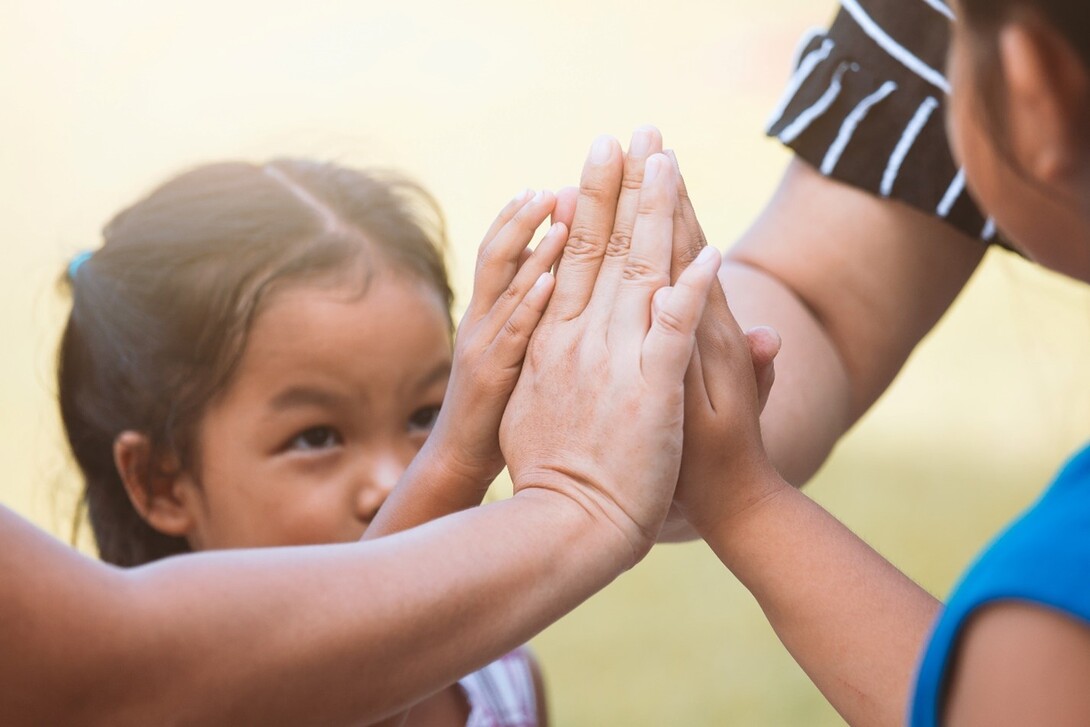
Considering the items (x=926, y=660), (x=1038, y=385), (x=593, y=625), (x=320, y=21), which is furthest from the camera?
(x=320, y=21)

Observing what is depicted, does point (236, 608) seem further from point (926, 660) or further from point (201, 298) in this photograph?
point (201, 298)

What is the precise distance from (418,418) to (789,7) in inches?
258

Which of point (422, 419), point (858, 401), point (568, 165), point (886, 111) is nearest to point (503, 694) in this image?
point (422, 419)

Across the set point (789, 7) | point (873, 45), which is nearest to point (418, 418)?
→ point (873, 45)

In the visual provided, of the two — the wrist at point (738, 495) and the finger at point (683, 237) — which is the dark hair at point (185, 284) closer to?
the finger at point (683, 237)

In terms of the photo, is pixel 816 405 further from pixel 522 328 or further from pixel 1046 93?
pixel 1046 93

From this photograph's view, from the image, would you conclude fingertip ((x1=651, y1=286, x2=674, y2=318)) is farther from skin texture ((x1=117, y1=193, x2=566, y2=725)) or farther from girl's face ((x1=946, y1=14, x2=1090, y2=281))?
skin texture ((x1=117, y1=193, x2=566, y2=725))

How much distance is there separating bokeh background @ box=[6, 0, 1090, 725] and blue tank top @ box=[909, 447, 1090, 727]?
53.4 inches

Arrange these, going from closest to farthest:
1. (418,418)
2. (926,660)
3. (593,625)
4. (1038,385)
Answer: (926,660), (418,418), (593,625), (1038,385)

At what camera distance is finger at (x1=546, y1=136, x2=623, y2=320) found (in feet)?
3.72

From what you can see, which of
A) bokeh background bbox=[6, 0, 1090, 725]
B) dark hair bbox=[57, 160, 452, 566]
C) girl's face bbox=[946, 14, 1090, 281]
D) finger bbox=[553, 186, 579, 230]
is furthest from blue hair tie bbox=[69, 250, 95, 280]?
girl's face bbox=[946, 14, 1090, 281]

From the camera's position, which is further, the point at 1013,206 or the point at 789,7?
the point at 789,7

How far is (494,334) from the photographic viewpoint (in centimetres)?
115

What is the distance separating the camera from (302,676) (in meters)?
0.86
